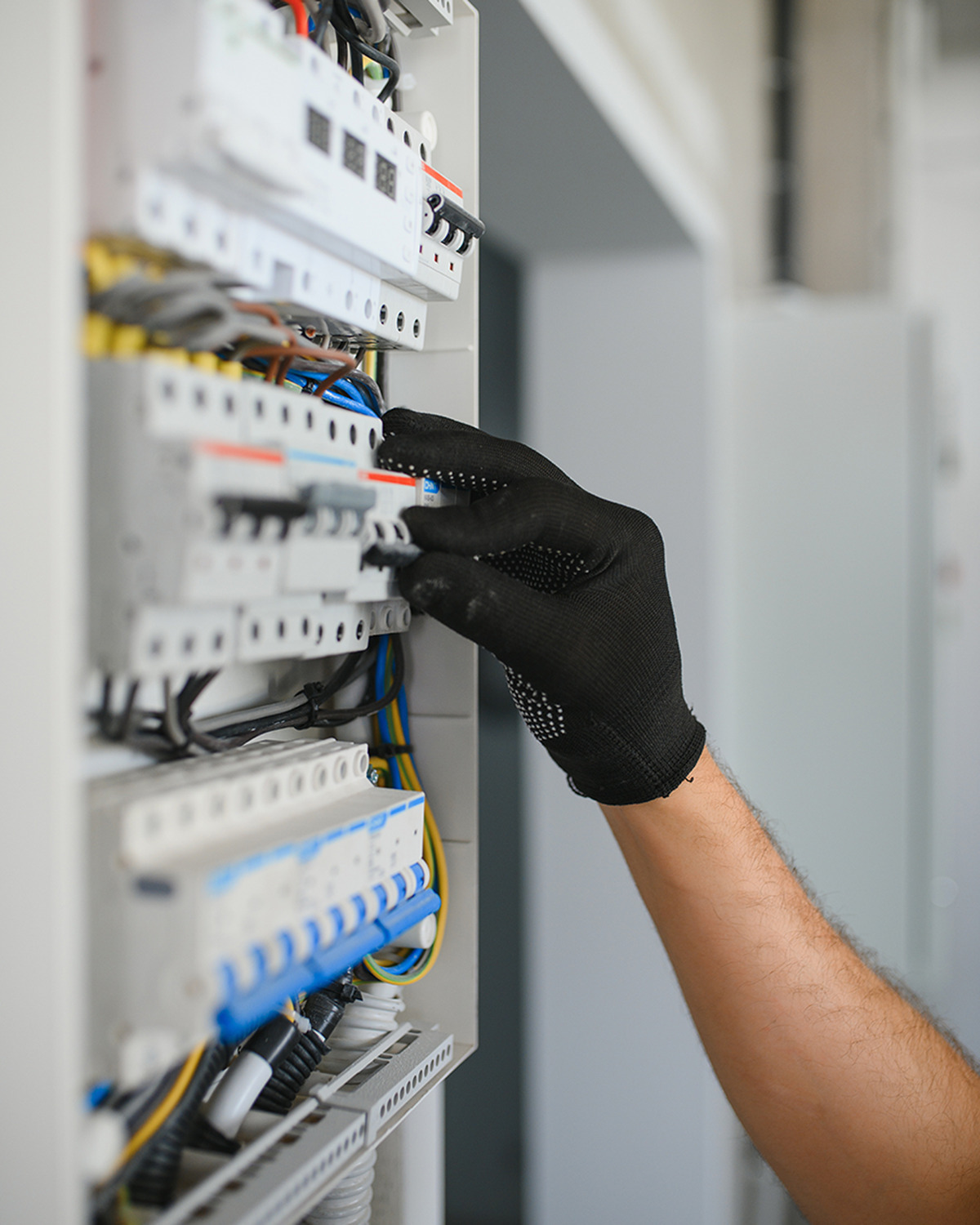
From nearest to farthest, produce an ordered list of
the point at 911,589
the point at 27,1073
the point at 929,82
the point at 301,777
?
the point at 27,1073 < the point at 301,777 < the point at 911,589 < the point at 929,82

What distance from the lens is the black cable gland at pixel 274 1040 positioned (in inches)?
20.6

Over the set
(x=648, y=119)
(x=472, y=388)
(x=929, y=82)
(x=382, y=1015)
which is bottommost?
(x=382, y=1015)

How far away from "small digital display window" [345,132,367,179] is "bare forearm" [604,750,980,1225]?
0.48m

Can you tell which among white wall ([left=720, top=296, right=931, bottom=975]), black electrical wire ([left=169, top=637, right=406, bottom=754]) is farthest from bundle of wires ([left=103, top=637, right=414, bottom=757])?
white wall ([left=720, top=296, right=931, bottom=975])

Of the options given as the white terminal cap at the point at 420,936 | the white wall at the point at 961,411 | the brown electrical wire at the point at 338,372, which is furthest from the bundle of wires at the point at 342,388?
the white wall at the point at 961,411

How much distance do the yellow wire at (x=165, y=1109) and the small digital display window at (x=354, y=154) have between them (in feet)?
1.39

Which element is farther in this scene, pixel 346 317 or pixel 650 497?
pixel 650 497

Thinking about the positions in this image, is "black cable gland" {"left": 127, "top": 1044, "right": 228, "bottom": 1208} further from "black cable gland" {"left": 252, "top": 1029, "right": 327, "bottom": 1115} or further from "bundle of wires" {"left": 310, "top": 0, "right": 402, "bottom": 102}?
"bundle of wires" {"left": 310, "top": 0, "right": 402, "bottom": 102}

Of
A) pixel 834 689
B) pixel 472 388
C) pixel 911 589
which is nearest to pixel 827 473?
pixel 911 589

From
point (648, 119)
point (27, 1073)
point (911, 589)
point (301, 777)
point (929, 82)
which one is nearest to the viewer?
point (27, 1073)

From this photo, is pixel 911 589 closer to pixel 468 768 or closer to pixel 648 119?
pixel 648 119

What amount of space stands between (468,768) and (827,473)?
1465 mm

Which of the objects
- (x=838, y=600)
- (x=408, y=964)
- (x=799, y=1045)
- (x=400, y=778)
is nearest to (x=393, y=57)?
(x=400, y=778)

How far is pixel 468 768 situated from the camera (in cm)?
64
